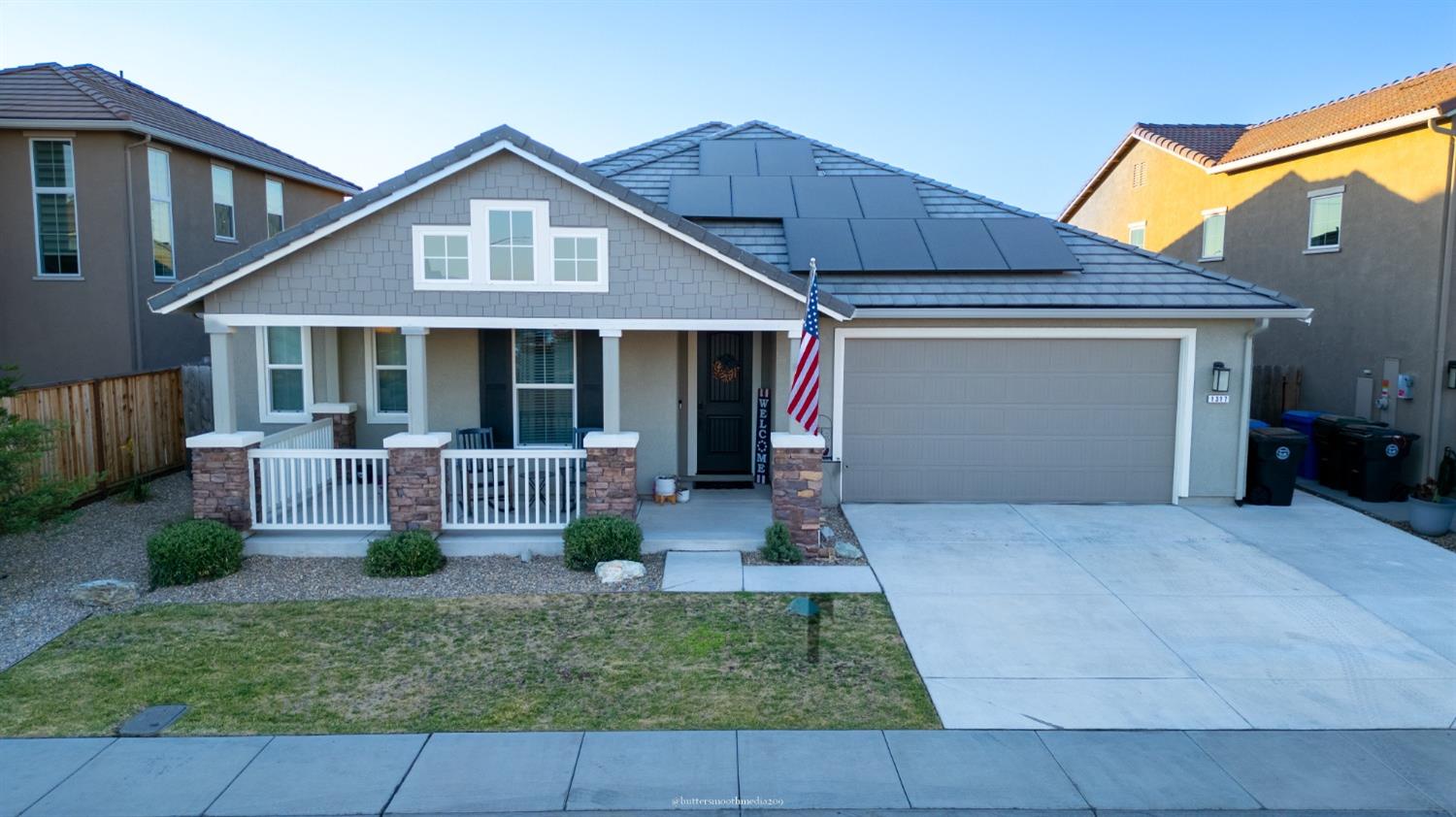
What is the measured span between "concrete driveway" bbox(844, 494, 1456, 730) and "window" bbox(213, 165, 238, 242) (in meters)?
12.4

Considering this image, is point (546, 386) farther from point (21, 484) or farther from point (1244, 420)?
point (1244, 420)

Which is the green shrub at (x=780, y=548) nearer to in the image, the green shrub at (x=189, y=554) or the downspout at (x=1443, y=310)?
the green shrub at (x=189, y=554)

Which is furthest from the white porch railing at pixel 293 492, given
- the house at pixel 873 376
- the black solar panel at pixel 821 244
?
the black solar panel at pixel 821 244

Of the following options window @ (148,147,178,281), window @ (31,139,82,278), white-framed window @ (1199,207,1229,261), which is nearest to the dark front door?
window @ (148,147,178,281)

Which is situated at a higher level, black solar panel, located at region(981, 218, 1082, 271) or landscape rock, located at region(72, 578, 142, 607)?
black solar panel, located at region(981, 218, 1082, 271)

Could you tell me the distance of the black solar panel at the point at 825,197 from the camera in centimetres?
1228

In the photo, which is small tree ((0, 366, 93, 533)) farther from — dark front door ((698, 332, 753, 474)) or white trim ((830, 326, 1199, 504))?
white trim ((830, 326, 1199, 504))

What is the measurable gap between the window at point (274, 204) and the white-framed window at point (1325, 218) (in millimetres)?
18670

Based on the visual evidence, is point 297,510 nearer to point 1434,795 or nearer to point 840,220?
point 840,220

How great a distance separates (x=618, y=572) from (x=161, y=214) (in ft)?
36.8

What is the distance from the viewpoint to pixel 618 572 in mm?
8469

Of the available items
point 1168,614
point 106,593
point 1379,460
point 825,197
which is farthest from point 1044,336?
point 106,593

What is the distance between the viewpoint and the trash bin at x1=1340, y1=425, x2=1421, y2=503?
11.8 metres

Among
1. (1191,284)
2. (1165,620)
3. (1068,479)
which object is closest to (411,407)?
(1165,620)
